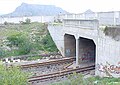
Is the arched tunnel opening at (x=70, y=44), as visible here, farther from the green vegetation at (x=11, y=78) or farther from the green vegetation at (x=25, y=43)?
the green vegetation at (x=11, y=78)

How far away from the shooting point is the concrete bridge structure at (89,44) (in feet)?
60.9

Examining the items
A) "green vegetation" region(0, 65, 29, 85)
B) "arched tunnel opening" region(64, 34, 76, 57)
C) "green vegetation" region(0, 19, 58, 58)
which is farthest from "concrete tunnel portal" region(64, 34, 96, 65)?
"green vegetation" region(0, 65, 29, 85)

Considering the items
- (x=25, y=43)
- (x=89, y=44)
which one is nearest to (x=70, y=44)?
(x=89, y=44)

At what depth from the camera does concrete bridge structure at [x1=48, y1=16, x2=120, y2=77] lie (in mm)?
18562

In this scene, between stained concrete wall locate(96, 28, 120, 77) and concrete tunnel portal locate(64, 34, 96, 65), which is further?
concrete tunnel portal locate(64, 34, 96, 65)

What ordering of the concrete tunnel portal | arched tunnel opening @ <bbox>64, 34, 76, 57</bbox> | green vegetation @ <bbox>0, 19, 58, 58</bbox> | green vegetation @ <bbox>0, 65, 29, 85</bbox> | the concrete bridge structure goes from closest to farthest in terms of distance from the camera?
green vegetation @ <bbox>0, 65, 29, 85</bbox>, the concrete bridge structure, the concrete tunnel portal, green vegetation @ <bbox>0, 19, 58, 58</bbox>, arched tunnel opening @ <bbox>64, 34, 76, 57</bbox>

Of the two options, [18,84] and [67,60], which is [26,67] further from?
[18,84]

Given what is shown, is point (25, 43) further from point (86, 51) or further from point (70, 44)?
point (86, 51)

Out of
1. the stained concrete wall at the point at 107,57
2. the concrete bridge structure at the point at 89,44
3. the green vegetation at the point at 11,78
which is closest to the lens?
the green vegetation at the point at 11,78

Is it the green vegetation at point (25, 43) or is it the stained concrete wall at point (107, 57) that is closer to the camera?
the stained concrete wall at point (107, 57)

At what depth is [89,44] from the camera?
91.1ft

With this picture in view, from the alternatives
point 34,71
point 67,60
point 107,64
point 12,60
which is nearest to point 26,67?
point 34,71

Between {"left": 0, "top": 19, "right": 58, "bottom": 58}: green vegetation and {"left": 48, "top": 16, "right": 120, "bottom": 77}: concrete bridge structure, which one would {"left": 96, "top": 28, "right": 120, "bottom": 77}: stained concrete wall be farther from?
{"left": 0, "top": 19, "right": 58, "bottom": 58}: green vegetation

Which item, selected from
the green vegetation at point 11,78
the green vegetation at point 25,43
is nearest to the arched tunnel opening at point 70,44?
the green vegetation at point 25,43
